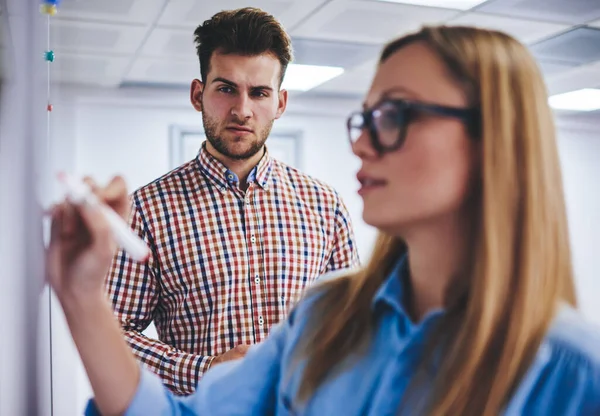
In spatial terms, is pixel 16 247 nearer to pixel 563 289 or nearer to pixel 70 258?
pixel 70 258

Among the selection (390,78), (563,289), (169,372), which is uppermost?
(390,78)

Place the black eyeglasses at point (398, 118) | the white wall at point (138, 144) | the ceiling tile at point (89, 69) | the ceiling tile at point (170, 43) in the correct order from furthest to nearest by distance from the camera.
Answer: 1. the white wall at point (138, 144)
2. the ceiling tile at point (89, 69)
3. the ceiling tile at point (170, 43)
4. the black eyeglasses at point (398, 118)

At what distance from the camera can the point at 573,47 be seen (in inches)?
155

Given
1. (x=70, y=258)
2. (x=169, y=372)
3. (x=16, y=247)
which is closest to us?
(x=16, y=247)

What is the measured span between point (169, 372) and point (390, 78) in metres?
0.95

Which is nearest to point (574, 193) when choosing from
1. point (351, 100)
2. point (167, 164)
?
point (351, 100)

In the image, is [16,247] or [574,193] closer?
[16,247]

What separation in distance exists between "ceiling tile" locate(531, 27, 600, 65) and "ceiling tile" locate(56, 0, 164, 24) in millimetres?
2376

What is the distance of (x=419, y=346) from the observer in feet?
2.41

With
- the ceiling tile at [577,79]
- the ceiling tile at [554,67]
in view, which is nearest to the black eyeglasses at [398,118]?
the ceiling tile at [554,67]

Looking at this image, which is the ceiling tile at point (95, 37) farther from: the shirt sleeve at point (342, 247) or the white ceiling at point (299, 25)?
the shirt sleeve at point (342, 247)

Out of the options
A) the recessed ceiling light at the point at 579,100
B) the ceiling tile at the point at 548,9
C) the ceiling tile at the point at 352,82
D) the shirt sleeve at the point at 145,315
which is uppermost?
the ceiling tile at the point at 548,9

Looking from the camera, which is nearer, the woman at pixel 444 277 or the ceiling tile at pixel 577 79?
the woman at pixel 444 277

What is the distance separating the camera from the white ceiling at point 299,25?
3117 mm
